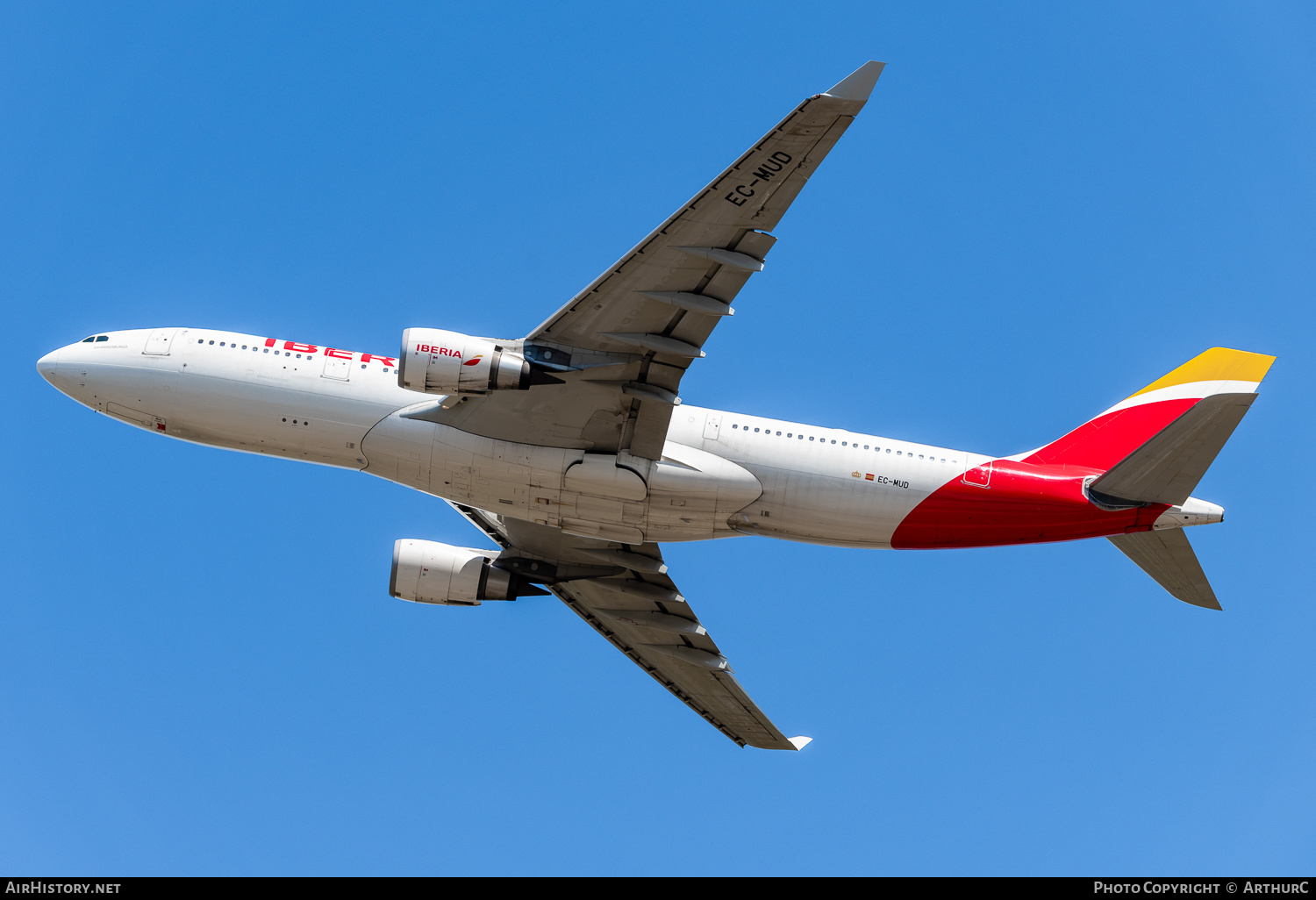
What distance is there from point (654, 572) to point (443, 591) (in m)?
6.35

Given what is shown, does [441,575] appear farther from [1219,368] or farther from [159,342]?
[1219,368]

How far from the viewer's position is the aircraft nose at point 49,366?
3375 cm

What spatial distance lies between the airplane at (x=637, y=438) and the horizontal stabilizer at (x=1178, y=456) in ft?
0.15

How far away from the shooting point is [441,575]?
3647 centimetres

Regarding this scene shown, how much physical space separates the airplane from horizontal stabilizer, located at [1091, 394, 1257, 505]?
5 centimetres

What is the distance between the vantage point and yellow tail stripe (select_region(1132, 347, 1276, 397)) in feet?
106

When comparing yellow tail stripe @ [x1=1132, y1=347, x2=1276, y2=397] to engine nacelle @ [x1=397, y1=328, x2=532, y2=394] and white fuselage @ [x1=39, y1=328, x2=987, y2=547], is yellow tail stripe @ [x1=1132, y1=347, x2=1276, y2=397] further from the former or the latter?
engine nacelle @ [x1=397, y1=328, x2=532, y2=394]

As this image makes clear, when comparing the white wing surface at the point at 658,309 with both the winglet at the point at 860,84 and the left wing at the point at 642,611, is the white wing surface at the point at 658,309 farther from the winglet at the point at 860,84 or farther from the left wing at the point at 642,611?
the left wing at the point at 642,611

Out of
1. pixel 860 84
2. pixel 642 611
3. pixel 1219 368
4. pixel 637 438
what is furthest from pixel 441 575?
pixel 1219 368

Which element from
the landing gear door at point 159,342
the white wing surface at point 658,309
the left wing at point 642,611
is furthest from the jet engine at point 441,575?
the landing gear door at point 159,342

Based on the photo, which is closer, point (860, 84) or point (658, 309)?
point (860, 84)

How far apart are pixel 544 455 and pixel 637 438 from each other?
2443 millimetres
